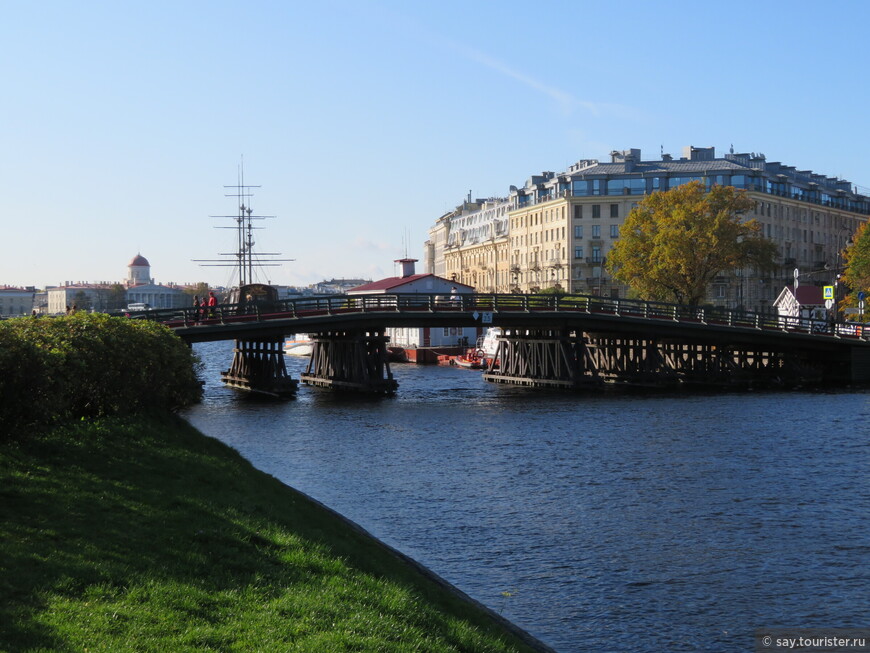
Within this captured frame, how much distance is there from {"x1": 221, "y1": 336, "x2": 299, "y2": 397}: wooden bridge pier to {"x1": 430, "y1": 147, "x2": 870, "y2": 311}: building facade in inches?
2608

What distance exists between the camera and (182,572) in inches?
539

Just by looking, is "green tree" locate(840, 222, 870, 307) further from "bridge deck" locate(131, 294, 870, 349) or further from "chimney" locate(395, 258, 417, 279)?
"chimney" locate(395, 258, 417, 279)

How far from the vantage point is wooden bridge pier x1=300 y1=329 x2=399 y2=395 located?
63.8 metres

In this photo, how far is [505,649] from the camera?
44.4 feet

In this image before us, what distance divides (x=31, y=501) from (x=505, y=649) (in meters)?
7.18

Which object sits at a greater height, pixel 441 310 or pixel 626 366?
pixel 441 310

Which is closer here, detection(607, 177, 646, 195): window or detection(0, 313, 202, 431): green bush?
detection(0, 313, 202, 431): green bush

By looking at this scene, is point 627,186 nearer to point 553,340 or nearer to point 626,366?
point 626,366

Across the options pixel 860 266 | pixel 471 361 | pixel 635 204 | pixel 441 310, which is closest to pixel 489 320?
pixel 441 310

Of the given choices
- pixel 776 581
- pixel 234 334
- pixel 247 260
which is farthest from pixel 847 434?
pixel 247 260

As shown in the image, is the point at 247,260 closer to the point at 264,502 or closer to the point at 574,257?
the point at 574,257

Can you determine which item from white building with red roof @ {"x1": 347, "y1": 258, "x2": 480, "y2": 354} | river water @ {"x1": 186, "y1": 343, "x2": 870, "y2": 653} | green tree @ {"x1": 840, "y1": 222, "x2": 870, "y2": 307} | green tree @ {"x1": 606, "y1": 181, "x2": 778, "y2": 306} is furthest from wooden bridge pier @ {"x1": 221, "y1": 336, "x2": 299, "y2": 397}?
green tree @ {"x1": 840, "y1": 222, "x2": 870, "y2": 307}

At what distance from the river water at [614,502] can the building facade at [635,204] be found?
80378 millimetres

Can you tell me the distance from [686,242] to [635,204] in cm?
5122
